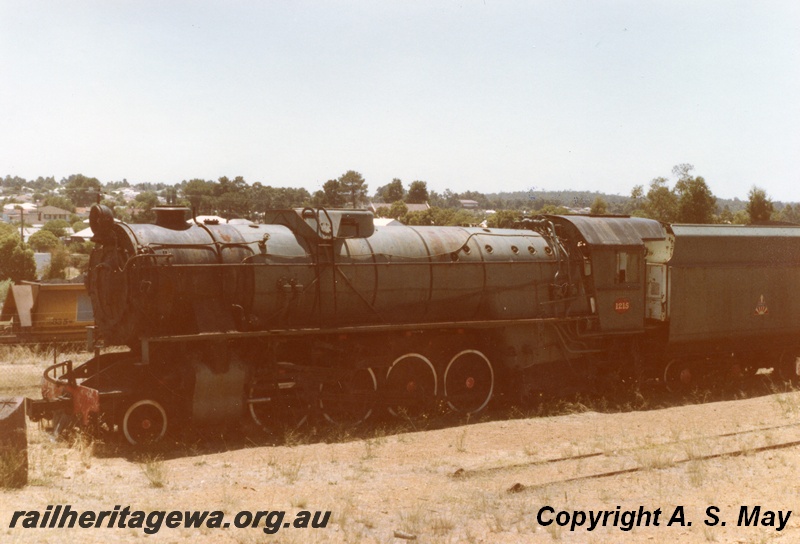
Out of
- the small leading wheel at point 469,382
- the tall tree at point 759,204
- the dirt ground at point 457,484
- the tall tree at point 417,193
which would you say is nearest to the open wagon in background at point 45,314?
the dirt ground at point 457,484

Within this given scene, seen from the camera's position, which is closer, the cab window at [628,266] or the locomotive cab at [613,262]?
the locomotive cab at [613,262]

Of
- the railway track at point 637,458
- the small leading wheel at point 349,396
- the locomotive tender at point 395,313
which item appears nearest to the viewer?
the railway track at point 637,458

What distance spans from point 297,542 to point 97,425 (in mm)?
5403

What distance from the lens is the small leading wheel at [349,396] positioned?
13.3 m

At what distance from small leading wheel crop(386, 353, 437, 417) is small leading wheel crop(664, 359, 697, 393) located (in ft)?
19.8

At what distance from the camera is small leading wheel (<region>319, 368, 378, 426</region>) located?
13.3m

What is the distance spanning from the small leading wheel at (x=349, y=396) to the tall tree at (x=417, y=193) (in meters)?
88.4

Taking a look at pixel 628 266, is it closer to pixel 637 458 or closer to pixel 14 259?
pixel 637 458

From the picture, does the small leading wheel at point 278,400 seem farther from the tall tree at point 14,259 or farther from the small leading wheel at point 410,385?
the tall tree at point 14,259

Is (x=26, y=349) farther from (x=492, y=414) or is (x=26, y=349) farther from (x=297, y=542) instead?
(x=297, y=542)

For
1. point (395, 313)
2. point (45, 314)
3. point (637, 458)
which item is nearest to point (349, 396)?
point (395, 313)

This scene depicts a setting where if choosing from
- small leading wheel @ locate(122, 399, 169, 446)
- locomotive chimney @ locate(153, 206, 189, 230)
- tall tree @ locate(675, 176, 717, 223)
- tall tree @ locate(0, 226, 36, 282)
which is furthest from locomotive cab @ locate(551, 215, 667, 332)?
tall tree @ locate(675, 176, 717, 223)

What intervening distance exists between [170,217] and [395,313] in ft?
13.9

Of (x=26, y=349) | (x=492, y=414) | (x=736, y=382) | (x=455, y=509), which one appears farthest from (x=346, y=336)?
(x=26, y=349)
